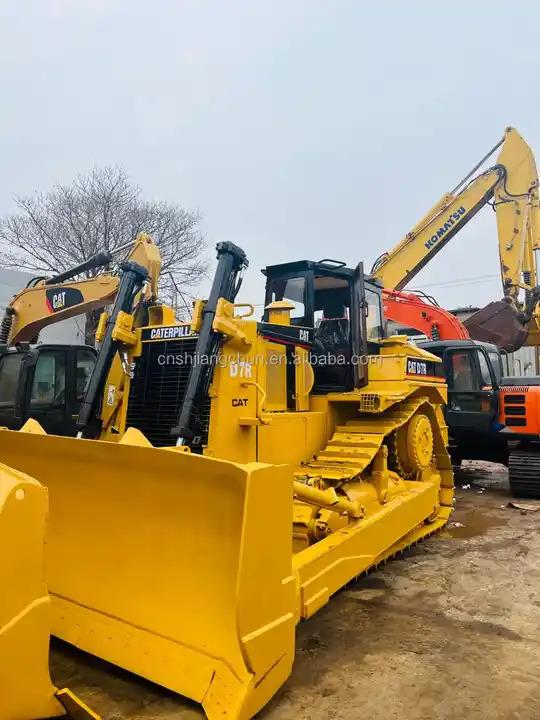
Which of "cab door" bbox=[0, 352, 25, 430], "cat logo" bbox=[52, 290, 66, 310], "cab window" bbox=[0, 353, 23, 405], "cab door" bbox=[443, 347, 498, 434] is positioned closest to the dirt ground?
"cab door" bbox=[443, 347, 498, 434]

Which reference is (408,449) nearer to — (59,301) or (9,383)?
(59,301)

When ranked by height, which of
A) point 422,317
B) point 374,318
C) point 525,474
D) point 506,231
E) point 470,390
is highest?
point 506,231

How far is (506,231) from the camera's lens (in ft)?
35.8

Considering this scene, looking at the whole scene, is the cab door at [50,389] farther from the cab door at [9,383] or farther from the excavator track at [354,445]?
the excavator track at [354,445]

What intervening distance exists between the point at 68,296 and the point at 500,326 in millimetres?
8345

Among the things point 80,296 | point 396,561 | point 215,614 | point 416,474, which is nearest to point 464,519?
point 416,474

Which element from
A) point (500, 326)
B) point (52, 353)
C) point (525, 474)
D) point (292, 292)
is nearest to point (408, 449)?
point (292, 292)

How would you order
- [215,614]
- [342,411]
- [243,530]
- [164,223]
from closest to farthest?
[243,530]
[215,614]
[342,411]
[164,223]

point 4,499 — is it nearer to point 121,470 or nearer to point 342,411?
point 121,470

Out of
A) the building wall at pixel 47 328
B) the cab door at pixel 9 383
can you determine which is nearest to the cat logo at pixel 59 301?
the cab door at pixel 9 383

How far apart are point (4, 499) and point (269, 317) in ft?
11.8

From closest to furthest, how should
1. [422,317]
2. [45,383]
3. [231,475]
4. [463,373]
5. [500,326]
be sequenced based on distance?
[231,475]
[45,383]
[463,373]
[422,317]
[500,326]

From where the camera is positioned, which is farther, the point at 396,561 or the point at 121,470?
the point at 396,561

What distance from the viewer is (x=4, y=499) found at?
218 cm
